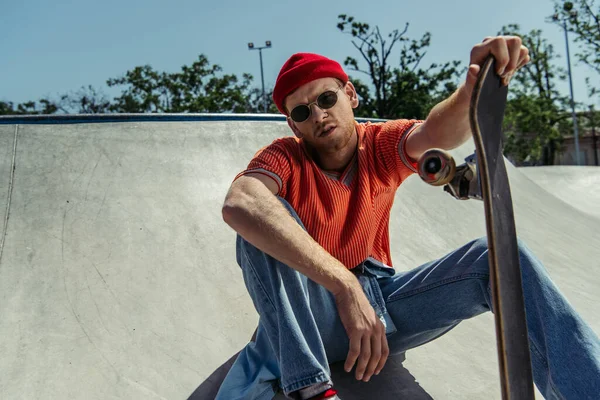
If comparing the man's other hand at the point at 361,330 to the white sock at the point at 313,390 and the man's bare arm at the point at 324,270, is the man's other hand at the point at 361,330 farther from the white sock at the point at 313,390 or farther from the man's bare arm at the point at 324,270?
the white sock at the point at 313,390

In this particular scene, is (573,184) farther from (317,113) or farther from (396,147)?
(317,113)

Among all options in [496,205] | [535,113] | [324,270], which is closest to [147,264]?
[324,270]

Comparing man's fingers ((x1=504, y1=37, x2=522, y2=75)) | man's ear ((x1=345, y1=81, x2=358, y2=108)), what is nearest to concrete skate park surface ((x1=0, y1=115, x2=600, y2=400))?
man's ear ((x1=345, y1=81, x2=358, y2=108))

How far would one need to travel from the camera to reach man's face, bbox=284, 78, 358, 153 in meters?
2.33

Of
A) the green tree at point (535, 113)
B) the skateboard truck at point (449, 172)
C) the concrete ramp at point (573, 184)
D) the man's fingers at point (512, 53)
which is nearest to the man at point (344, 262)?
the man's fingers at point (512, 53)

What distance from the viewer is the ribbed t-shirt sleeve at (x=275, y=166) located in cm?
216

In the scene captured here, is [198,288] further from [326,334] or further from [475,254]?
[475,254]

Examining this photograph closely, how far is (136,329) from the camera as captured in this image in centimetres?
275

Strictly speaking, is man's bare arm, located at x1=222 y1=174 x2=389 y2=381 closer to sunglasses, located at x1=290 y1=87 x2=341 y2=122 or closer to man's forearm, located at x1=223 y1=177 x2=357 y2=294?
man's forearm, located at x1=223 y1=177 x2=357 y2=294

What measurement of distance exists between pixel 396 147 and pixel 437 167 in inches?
31.1

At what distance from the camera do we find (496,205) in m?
1.48

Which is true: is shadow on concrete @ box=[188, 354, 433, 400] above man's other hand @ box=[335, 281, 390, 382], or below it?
below

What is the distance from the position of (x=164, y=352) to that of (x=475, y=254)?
5.12 ft

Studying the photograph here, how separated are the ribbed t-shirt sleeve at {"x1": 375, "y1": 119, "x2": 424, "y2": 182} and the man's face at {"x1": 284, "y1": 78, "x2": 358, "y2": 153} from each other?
144 mm
